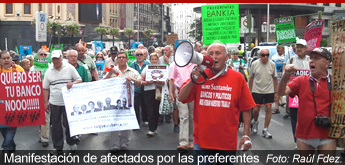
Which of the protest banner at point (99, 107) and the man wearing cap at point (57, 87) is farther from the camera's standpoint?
the man wearing cap at point (57, 87)

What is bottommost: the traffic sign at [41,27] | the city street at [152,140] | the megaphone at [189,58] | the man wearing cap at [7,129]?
the city street at [152,140]

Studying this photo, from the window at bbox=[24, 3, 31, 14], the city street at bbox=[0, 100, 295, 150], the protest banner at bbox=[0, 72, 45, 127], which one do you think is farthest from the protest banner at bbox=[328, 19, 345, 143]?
the window at bbox=[24, 3, 31, 14]

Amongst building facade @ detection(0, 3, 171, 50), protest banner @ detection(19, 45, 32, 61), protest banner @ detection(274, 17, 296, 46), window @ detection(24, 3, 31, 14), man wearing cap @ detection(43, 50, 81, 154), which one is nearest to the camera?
man wearing cap @ detection(43, 50, 81, 154)

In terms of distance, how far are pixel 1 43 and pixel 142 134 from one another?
42527 millimetres

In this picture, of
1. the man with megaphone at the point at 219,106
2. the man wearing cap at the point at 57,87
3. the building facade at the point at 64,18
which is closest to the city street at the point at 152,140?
the man wearing cap at the point at 57,87

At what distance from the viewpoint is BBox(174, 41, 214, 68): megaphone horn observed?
11.5ft

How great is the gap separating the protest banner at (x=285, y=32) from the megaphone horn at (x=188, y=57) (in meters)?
5.81

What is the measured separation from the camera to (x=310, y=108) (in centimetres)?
445

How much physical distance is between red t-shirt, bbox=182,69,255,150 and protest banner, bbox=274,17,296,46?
543 centimetres

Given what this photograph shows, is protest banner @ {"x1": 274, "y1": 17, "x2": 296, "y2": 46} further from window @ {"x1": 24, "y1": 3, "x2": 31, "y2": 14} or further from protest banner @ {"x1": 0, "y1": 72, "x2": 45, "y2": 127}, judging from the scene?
window @ {"x1": 24, "y1": 3, "x2": 31, "y2": 14}

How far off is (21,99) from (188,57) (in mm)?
4465

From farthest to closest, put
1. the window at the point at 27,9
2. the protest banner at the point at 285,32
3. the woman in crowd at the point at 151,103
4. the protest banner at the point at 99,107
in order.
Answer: the window at the point at 27,9 → the protest banner at the point at 285,32 → the woman in crowd at the point at 151,103 → the protest banner at the point at 99,107

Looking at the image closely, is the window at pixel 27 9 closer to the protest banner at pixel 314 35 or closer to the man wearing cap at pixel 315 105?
the protest banner at pixel 314 35

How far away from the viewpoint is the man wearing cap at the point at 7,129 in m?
6.98
